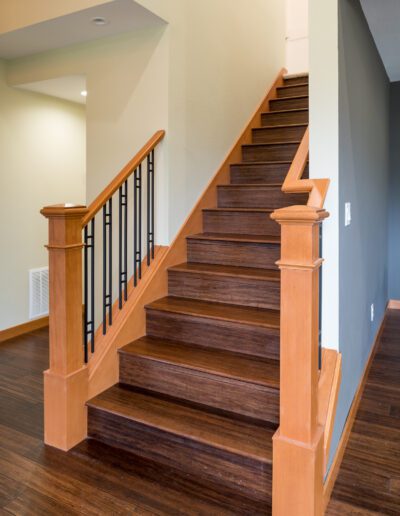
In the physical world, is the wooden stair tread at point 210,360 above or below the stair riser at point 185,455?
above

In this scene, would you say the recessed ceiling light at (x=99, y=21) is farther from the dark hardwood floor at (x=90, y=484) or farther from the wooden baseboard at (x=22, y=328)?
the wooden baseboard at (x=22, y=328)

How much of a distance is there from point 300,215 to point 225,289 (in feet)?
4.41

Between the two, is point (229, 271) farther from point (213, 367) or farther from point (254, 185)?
point (254, 185)

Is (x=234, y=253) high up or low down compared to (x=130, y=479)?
up

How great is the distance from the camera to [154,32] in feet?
9.83

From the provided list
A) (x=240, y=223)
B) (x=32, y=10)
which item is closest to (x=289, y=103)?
(x=240, y=223)

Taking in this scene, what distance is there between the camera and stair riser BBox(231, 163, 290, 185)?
12.2 feet

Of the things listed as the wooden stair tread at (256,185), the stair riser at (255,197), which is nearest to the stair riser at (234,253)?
the stair riser at (255,197)

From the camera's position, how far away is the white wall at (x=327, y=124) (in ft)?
6.57

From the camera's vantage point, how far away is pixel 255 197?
3.58 metres

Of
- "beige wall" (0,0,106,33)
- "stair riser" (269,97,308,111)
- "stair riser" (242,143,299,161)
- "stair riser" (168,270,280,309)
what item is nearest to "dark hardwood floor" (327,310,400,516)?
"stair riser" (168,270,280,309)

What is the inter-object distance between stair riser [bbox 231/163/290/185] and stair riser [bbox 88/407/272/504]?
232 cm

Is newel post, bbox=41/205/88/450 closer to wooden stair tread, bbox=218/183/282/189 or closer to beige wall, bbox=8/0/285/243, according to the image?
beige wall, bbox=8/0/285/243

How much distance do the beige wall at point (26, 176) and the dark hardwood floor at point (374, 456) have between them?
309 cm
